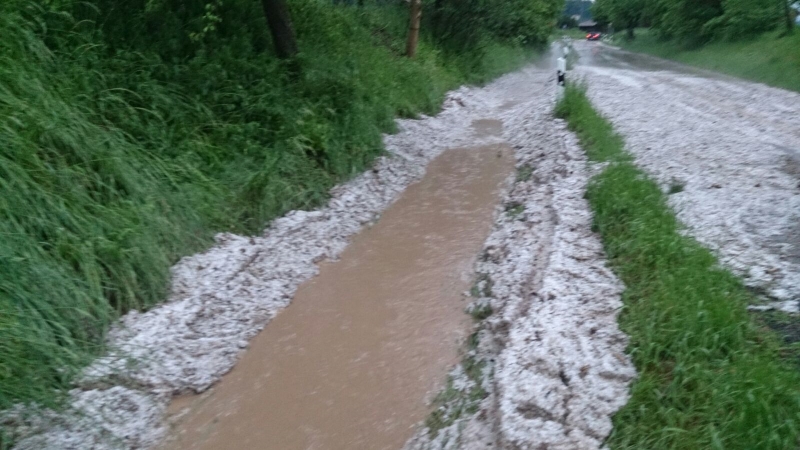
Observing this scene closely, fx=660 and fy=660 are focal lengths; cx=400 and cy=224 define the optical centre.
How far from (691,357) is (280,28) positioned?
29.1 feet

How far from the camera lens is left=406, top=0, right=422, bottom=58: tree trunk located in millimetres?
17703

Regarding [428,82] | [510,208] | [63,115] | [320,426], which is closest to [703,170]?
[510,208]

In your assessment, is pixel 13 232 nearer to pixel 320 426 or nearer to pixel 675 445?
Result: pixel 320 426

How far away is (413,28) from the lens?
706 inches

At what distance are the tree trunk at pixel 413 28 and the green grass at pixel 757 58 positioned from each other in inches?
365

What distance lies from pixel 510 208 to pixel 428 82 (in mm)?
8108

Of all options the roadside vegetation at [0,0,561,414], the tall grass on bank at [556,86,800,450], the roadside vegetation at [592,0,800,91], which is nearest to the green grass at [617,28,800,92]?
the roadside vegetation at [592,0,800,91]

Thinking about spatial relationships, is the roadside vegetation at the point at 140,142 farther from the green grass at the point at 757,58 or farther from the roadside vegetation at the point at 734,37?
the roadside vegetation at the point at 734,37

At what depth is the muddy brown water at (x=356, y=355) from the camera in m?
4.94

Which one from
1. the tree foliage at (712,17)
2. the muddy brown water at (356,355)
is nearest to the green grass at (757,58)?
the tree foliage at (712,17)

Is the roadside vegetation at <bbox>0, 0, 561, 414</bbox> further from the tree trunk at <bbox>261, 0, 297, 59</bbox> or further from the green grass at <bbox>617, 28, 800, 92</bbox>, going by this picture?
the green grass at <bbox>617, 28, 800, 92</bbox>

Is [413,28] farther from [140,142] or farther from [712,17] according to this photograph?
[712,17]

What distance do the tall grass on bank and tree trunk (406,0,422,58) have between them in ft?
42.1

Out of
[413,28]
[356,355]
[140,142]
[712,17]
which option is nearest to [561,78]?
[413,28]
